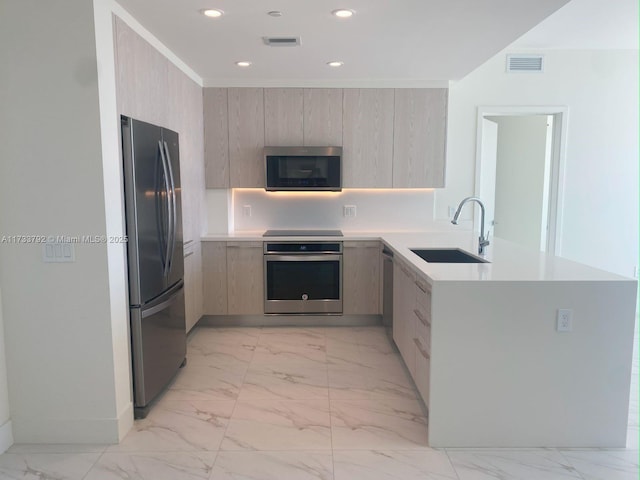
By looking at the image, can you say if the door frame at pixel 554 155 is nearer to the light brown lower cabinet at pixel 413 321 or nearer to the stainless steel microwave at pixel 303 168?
the stainless steel microwave at pixel 303 168

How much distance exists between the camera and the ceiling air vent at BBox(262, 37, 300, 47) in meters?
3.18

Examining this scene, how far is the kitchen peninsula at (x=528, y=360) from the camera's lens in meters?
2.35

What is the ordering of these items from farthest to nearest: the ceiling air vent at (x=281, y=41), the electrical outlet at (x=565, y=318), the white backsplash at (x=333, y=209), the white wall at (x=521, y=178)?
the white wall at (x=521, y=178) → the white backsplash at (x=333, y=209) → the ceiling air vent at (x=281, y=41) → the electrical outlet at (x=565, y=318)

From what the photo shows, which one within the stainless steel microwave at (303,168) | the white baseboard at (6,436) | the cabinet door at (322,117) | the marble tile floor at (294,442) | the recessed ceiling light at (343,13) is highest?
the recessed ceiling light at (343,13)

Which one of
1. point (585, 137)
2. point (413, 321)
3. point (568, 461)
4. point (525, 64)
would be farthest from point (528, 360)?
point (525, 64)

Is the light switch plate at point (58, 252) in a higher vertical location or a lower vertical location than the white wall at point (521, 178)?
lower

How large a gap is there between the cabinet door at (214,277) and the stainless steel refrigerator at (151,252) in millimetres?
1158

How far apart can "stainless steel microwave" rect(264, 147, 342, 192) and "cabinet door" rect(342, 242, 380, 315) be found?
66cm

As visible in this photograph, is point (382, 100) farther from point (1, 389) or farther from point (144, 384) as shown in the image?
point (1, 389)

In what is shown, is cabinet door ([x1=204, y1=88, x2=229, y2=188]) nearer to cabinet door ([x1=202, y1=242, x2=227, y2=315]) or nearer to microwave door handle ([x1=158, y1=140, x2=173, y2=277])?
cabinet door ([x1=202, y1=242, x2=227, y2=315])

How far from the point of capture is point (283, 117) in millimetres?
4547

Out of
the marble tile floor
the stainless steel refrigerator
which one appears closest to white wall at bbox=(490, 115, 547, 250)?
the marble tile floor

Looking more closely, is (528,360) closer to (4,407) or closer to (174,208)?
(174,208)

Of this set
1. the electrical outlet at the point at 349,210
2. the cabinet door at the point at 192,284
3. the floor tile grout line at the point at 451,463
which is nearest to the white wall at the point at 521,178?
the electrical outlet at the point at 349,210
